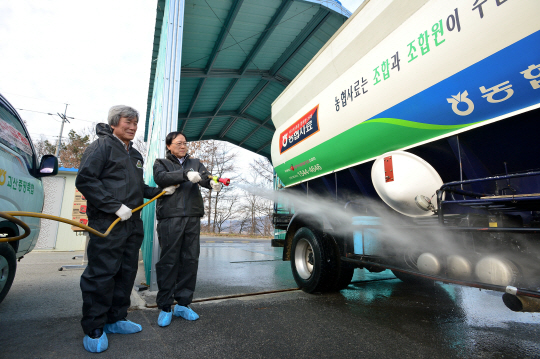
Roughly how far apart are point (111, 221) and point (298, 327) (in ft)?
6.57

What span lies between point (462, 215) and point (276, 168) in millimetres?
3405

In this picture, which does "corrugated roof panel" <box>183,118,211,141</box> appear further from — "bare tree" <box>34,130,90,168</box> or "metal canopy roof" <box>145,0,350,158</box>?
"bare tree" <box>34,130,90,168</box>

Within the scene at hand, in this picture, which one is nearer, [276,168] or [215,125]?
[276,168]

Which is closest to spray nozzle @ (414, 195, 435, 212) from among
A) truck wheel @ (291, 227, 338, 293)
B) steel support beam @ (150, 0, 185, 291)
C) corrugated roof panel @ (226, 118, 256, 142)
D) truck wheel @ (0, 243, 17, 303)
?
truck wheel @ (291, 227, 338, 293)

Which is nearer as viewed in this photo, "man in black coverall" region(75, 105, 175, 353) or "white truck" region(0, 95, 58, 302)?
"man in black coverall" region(75, 105, 175, 353)

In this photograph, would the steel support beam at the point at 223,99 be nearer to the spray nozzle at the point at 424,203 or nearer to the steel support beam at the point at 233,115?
the steel support beam at the point at 233,115

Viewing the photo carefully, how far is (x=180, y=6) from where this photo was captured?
531cm

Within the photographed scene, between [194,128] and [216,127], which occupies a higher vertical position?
[216,127]

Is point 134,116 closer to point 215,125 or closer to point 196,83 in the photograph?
point 196,83

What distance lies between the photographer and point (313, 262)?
414cm

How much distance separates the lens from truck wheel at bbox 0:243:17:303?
9.86ft

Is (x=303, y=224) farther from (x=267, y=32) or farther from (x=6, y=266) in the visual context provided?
(x=267, y=32)

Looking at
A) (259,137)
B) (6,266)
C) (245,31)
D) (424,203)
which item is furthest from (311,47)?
(6,266)

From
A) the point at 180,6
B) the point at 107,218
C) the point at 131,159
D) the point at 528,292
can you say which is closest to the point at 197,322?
the point at 107,218
